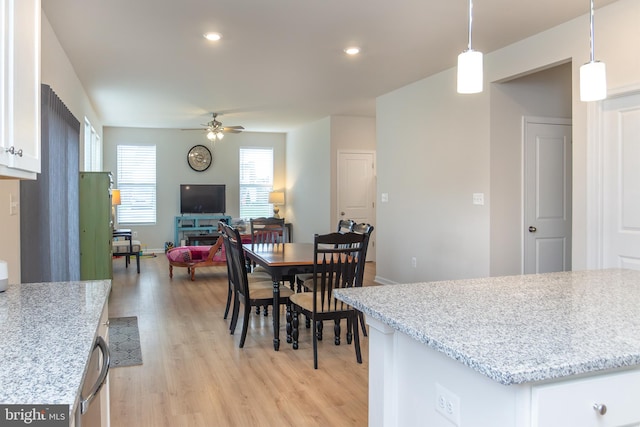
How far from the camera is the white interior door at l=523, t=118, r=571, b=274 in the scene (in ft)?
15.7

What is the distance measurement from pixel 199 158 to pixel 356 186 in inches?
149

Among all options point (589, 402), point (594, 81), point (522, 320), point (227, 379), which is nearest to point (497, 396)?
point (589, 402)

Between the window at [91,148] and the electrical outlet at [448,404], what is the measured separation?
5998mm

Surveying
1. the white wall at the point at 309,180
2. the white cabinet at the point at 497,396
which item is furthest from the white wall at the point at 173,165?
the white cabinet at the point at 497,396

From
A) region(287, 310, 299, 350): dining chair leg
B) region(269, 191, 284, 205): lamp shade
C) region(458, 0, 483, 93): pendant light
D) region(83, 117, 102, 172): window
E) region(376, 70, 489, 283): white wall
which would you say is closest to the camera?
region(458, 0, 483, 93): pendant light

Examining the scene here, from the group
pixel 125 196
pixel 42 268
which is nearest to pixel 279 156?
pixel 125 196

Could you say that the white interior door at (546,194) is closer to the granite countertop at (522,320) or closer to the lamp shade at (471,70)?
the granite countertop at (522,320)

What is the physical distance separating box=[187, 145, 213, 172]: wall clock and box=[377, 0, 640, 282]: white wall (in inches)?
193

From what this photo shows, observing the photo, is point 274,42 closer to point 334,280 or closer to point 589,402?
point 334,280

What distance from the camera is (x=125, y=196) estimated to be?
993 centimetres

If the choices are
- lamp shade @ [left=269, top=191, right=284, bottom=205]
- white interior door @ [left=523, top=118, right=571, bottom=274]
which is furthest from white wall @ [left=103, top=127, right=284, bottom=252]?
white interior door @ [left=523, top=118, right=571, bottom=274]

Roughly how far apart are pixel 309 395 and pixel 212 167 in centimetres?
799

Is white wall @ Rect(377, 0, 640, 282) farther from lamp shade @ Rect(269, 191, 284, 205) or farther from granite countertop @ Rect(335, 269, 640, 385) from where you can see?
lamp shade @ Rect(269, 191, 284, 205)

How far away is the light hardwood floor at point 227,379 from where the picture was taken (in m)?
2.74
